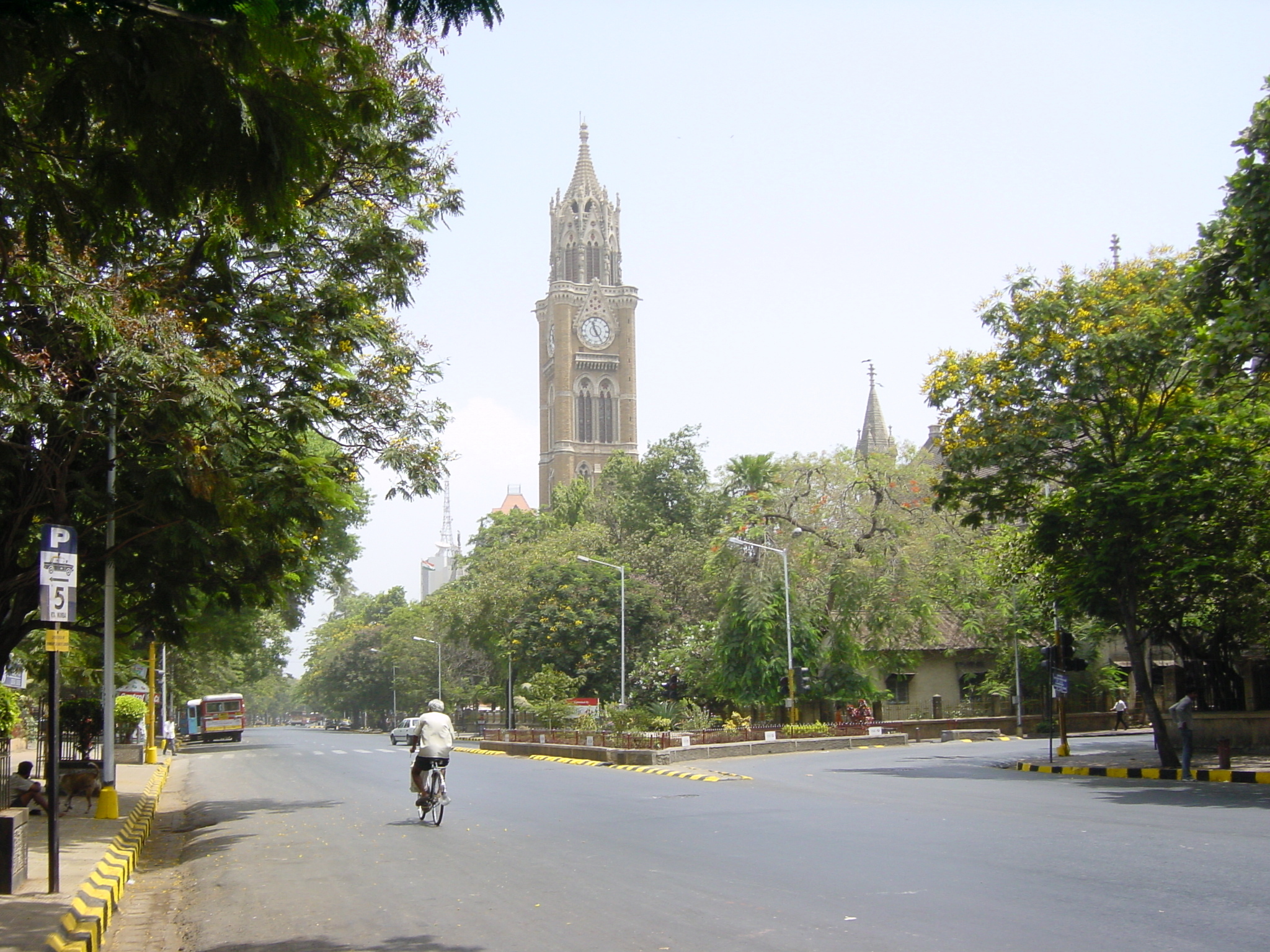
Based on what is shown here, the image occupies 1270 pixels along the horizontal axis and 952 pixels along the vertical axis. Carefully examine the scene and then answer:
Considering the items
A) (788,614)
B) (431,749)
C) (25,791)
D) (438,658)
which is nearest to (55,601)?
(25,791)

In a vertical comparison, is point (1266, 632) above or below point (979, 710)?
above

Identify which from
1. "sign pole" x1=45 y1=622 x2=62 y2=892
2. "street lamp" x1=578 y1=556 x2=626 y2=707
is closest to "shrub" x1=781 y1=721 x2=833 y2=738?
"street lamp" x1=578 y1=556 x2=626 y2=707

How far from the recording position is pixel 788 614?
118 feet

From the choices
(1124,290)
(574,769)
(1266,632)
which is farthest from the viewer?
(574,769)

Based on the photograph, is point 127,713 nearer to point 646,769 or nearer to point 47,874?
point 646,769

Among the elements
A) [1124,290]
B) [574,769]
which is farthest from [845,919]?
[574,769]

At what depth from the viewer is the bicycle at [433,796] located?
15039mm

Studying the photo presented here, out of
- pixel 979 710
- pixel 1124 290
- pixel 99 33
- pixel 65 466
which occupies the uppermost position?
pixel 1124 290

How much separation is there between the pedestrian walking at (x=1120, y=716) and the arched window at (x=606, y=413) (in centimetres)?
7813

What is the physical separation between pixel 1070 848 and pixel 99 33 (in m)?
10.5

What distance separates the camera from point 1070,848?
11344mm

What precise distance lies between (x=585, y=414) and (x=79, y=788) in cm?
10147

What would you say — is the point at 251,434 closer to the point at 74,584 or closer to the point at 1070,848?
the point at 74,584

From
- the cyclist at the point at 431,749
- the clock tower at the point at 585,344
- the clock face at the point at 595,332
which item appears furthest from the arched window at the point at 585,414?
the cyclist at the point at 431,749
